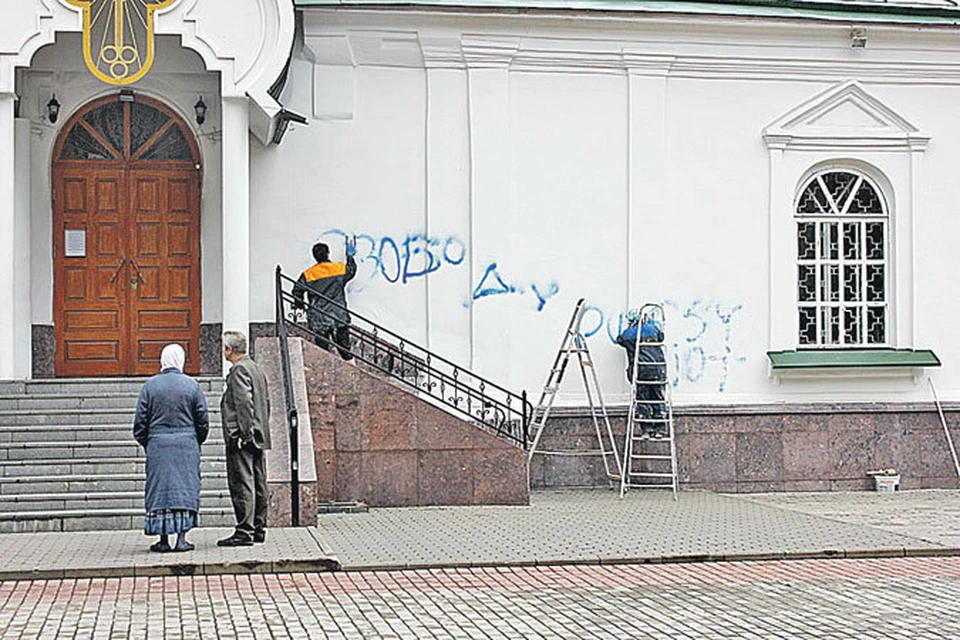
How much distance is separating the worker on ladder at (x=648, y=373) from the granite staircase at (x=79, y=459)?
4831 millimetres

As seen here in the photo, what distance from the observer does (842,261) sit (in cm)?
1903

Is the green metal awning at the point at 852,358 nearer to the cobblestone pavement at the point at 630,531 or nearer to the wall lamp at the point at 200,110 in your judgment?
the cobblestone pavement at the point at 630,531

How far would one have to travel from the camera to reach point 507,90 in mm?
18000

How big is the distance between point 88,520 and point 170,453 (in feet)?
5.84

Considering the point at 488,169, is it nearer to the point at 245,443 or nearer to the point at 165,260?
the point at 165,260

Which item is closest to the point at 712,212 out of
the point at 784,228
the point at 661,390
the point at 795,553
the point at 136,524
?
the point at 784,228

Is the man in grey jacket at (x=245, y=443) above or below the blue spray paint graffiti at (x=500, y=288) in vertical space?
below

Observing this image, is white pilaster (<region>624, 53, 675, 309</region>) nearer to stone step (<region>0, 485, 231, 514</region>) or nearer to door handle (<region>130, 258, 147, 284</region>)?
door handle (<region>130, 258, 147, 284</region>)

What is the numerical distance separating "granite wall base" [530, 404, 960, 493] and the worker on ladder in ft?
1.13

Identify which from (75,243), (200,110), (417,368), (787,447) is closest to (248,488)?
(417,368)

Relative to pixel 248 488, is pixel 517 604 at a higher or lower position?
lower

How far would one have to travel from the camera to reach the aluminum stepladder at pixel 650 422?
57.7ft

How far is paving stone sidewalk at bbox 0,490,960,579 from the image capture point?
11.6 metres

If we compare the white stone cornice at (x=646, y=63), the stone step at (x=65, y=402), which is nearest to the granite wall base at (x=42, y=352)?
the stone step at (x=65, y=402)
